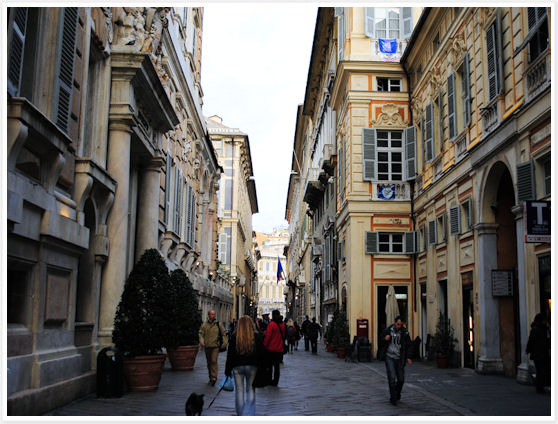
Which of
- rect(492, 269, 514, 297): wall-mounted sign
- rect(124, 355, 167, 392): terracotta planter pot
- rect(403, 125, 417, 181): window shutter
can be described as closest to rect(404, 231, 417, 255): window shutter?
rect(403, 125, 417, 181): window shutter

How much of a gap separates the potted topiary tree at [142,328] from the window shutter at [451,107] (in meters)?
11.4

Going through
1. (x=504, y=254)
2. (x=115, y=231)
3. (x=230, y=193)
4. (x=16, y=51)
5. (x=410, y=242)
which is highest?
(x=230, y=193)

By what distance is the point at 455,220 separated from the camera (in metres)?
19.9

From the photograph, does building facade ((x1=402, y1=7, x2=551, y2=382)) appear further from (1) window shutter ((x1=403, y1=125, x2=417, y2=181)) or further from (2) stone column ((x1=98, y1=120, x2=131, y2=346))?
(2) stone column ((x1=98, y1=120, x2=131, y2=346))

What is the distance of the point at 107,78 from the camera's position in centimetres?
1427

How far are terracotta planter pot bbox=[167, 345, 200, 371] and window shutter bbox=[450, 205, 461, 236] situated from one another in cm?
841

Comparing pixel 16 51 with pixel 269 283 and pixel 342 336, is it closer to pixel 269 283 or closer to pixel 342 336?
pixel 342 336

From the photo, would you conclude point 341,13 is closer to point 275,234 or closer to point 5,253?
→ point 5,253

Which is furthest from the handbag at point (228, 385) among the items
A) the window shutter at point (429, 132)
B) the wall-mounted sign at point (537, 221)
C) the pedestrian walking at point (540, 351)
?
the window shutter at point (429, 132)

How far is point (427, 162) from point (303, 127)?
36480 millimetres

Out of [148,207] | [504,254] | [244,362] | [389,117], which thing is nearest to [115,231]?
[148,207]

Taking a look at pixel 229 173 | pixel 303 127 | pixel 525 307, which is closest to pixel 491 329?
pixel 525 307

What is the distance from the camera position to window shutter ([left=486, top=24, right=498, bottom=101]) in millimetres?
16328

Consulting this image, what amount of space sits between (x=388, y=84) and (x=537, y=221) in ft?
56.0
